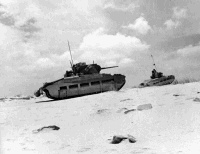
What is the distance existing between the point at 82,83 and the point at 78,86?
2.15 ft

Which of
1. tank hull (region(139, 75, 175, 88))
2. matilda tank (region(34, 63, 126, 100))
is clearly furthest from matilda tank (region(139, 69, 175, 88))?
matilda tank (region(34, 63, 126, 100))

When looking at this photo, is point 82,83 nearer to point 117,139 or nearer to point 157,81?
point 157,81

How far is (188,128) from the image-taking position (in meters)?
5.00

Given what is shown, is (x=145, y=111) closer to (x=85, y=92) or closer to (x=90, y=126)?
(x=90, y=126)

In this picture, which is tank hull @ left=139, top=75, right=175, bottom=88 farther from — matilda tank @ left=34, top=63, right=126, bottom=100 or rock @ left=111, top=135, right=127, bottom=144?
rock @ left=111, top=135, right=127, bottom=144

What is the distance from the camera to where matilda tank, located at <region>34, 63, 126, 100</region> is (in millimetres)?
27125

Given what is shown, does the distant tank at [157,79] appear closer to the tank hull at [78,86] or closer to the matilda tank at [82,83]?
the matilda tank at [82,83]

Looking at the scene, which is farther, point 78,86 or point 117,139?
point 78,86

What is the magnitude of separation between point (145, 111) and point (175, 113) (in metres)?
1.06

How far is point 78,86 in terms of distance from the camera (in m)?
27.8

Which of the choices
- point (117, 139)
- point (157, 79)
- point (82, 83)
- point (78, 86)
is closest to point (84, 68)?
point (82, 83)

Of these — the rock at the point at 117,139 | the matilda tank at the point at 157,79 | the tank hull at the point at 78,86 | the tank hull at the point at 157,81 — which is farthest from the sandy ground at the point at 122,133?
the matilda tank at the point at 157,79

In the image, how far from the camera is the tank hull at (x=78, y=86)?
27078 millimetres

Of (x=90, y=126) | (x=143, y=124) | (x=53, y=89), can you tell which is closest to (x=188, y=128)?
(x=143, y=124)
